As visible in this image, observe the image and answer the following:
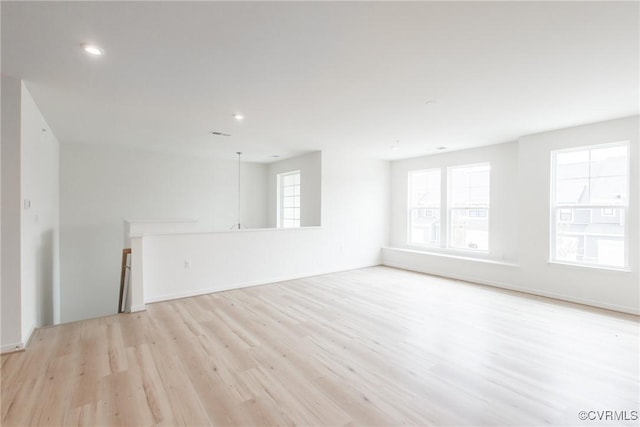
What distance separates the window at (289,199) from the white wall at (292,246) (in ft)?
4.29

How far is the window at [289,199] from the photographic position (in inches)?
292

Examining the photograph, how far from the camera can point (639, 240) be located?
379 centimetres

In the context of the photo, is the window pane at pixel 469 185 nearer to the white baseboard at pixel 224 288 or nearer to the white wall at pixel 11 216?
the white baseboard at pixel 224 288

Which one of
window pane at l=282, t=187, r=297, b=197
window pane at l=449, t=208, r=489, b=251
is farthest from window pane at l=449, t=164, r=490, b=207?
window pane at l=282, t=187, r=297, b=197

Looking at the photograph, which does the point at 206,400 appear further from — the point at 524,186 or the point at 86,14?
the point at 524,186

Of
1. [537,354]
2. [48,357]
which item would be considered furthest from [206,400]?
[537,354]

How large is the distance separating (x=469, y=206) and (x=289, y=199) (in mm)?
4237

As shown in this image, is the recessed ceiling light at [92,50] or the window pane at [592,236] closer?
the recessed ceiling light at [92,50]

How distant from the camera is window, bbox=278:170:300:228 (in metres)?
7.41

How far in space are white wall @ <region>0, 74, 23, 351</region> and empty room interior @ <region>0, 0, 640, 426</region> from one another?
0.6 inches

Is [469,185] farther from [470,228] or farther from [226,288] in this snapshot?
[226,288]

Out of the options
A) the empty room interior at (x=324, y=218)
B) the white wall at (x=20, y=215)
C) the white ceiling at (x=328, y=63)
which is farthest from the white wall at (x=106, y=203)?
the white wall at (x=20, y=215)

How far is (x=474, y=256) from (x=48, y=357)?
6385 mm

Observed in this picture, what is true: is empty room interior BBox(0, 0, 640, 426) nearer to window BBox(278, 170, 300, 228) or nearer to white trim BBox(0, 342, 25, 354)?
white trim BBox(0, 342, 25, 354)
